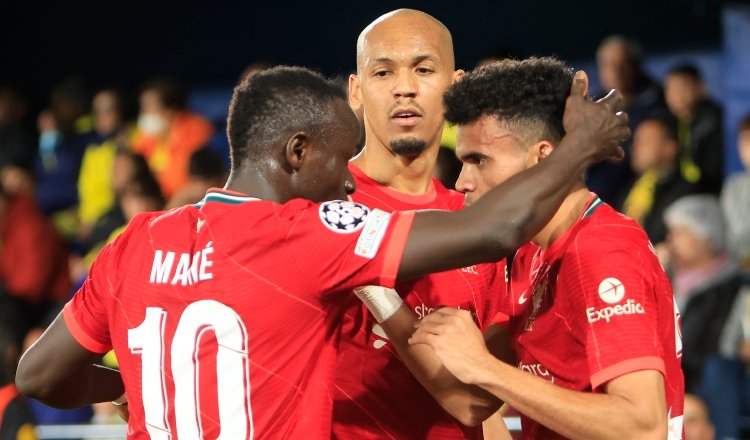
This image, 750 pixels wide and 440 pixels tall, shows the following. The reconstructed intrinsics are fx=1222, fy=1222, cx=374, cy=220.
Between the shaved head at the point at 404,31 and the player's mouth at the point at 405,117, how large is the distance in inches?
9.4

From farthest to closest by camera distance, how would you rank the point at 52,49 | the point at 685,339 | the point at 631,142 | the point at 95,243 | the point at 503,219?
the point at 52,49 → the point at 95,243 → the point at 631,142 → the point at 685,339 → the point at 503,219

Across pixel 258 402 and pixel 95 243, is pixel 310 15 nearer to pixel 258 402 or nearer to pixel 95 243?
pixel 95 243

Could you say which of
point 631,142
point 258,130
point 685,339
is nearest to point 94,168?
point 631,142

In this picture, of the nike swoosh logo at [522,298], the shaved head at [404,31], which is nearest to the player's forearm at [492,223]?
the nike swoosh logo at [522,298]

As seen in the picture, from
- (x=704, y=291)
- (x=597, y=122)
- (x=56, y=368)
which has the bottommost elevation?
(x=704, y=291)

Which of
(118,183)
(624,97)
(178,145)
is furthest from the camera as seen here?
(178,145)

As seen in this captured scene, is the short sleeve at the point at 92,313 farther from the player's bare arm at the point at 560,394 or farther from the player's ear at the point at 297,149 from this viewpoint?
the player's bare arm at the point at 560,394

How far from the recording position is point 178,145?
889 centimetres


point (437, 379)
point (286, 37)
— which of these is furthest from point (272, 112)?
point (286, 37)

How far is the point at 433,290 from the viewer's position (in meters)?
3.79

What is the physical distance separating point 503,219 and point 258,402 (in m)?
0.73

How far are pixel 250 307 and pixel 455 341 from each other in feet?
1.80

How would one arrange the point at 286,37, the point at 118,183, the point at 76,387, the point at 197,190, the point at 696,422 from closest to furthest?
the point at 76,387 → the point at 696,422 → the point at 197,190 → the point at 118,183 → the point at 286,37

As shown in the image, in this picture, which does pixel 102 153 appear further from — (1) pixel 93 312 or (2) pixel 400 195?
(1) pixel 93 312
